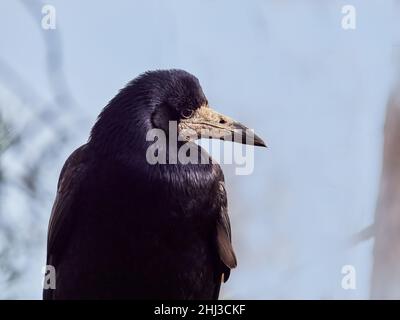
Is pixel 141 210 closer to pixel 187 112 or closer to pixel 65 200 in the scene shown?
pixel 65 200

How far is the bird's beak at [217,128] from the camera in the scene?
5.71 meters

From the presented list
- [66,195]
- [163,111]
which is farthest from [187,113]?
[66,195]

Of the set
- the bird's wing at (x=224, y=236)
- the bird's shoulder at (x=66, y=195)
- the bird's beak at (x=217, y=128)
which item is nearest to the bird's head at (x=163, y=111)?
the bird's beak at (x=217, y=128)

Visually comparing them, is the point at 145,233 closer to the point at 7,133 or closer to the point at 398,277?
the point at 7,133

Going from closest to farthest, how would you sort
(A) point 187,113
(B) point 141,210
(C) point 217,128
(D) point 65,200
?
(B) point 141,210 → (D) point 65,200 → (A) point 187,113 → (C) point 217,128

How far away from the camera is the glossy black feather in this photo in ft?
17.5

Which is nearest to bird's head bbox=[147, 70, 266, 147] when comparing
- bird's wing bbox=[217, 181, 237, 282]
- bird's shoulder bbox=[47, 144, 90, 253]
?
bird's wing bbox=[217, 181, 237, 282]

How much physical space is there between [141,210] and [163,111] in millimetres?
614

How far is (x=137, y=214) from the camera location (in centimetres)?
530

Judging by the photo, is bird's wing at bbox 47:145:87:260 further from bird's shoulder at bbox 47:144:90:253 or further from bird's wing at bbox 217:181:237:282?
bird's wing at bbox 217:181:237:282

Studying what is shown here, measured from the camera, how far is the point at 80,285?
5.47 meters
